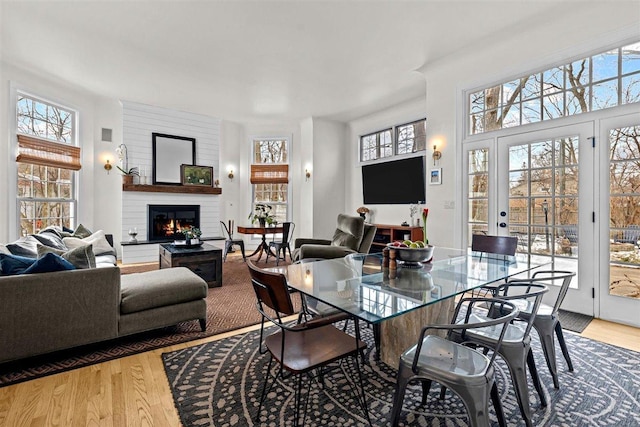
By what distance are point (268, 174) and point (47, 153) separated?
12.8 ft

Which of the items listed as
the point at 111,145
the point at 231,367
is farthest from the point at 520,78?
the point at 111,145

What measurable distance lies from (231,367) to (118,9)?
354 centimetres

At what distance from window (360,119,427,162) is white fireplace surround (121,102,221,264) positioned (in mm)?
3351

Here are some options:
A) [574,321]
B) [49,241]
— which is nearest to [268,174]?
[49,241]

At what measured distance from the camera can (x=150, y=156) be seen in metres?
6.07

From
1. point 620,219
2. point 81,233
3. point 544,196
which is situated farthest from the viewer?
point 81,233

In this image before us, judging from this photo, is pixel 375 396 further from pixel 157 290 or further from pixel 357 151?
pixel 357 151

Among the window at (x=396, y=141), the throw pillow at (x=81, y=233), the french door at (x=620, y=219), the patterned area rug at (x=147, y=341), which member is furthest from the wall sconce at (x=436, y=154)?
the throw pillow at (x=81, y=233)

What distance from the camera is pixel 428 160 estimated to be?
4.32m

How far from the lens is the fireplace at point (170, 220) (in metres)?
6.04

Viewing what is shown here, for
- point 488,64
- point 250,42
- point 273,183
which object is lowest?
point 273,183

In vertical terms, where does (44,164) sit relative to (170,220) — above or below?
above

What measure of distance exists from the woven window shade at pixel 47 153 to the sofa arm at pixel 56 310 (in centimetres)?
364

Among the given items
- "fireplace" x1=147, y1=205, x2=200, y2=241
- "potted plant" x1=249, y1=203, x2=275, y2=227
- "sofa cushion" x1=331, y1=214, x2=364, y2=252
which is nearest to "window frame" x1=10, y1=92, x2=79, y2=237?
"fireplace" x1=147, y1=205, x2=200, y2=241
